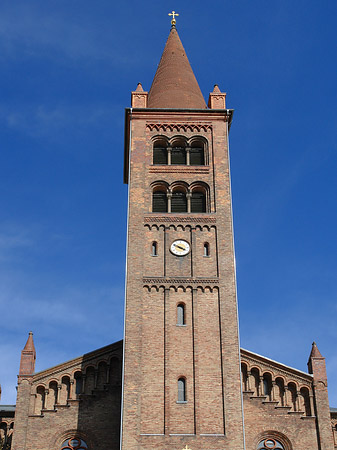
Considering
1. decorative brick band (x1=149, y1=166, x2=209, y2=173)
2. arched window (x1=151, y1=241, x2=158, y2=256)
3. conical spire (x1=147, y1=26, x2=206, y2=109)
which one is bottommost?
arched window (x1=151, y1=241, x2=158, y2=256)

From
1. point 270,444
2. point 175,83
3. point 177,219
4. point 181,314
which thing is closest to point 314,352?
point 270,444

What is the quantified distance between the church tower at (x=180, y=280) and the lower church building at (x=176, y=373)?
0.05 m

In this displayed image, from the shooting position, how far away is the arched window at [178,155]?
39625mm

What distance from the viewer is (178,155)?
40.0 meters

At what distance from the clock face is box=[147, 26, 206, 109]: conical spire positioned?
32.8ft

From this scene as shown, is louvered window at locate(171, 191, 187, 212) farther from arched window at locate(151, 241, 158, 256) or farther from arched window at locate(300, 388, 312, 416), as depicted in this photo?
arched window at locate(300, 388, 312, 416)

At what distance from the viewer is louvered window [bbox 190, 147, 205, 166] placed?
39.5 meters

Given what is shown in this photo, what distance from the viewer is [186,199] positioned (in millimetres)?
37688

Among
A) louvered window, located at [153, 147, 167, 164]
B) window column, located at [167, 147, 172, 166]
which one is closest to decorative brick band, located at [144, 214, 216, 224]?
window column, located at [167, 147, 172, 166]

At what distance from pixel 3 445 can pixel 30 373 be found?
383 cm

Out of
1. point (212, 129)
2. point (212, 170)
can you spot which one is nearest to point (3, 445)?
point (212, 170)

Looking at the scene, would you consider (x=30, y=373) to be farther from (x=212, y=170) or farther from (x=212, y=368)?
(x=212, y=170)

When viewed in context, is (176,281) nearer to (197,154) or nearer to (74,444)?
(74,444)

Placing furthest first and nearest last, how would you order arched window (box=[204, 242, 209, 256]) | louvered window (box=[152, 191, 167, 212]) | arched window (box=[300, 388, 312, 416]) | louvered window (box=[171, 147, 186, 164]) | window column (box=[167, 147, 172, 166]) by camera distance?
louvered window (box=[171, 147, 186, 164])
window column (box=[167, 147, 172, 166])
louvered window (box=[152, 191, 167, 212])
arched window (box=[204, 242, 209, 256])
arched window (box=[300, 388, 312, 416])
